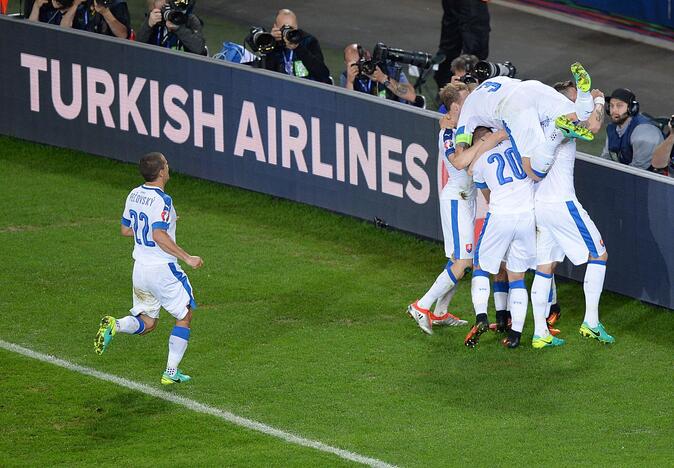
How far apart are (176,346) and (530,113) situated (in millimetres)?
3266

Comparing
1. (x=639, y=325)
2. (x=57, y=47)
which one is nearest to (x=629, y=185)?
(x=639, y=325)

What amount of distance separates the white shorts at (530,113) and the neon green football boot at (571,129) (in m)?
0.06

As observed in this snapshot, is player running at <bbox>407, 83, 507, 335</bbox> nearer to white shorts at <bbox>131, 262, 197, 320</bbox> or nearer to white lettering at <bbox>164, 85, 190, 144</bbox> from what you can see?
white shorts at <bbox>131, 262, 197, 320</bbox>

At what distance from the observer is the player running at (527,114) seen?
11.6 metres

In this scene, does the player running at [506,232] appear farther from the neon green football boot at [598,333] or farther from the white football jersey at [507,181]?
the neon green football boot at [598,333]

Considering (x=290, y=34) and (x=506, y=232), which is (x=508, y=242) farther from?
(x=290, y=34)

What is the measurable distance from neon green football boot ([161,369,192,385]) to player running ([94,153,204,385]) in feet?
0.26

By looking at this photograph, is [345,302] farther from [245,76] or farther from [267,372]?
[245,76]

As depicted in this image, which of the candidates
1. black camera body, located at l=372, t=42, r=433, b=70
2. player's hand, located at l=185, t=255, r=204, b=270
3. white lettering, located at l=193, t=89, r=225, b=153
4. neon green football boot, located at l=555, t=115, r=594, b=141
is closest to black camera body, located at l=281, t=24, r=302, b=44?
black camera body, located at l=372, t=42, r=433, b=70

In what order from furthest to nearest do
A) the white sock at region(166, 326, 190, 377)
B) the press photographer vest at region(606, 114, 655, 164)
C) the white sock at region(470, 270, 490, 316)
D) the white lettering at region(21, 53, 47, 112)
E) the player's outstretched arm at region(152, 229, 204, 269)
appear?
1. the white lettering at region(21, 53, 47, 112)
2. the press photographer vest at region(606, 114, 655, 164)
3. the white sock at region(470, 270, 490, 316)
4. the white sock at region(166, 326, 190, 377)
5. the player's outstretched arm at region(152, 229, 204, 269)

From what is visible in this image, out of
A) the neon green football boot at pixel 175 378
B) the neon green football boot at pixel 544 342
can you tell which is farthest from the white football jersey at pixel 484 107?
the neon green football boot at pixel 175 378

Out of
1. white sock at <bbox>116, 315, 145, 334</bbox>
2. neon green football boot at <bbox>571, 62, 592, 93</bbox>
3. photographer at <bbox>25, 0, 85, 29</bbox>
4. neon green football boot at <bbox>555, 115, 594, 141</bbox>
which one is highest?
→ neon green football boot at <bbox>571, 62, 592, 93</bbox>

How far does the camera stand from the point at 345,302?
43.2ft

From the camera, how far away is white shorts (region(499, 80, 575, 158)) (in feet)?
38.0
